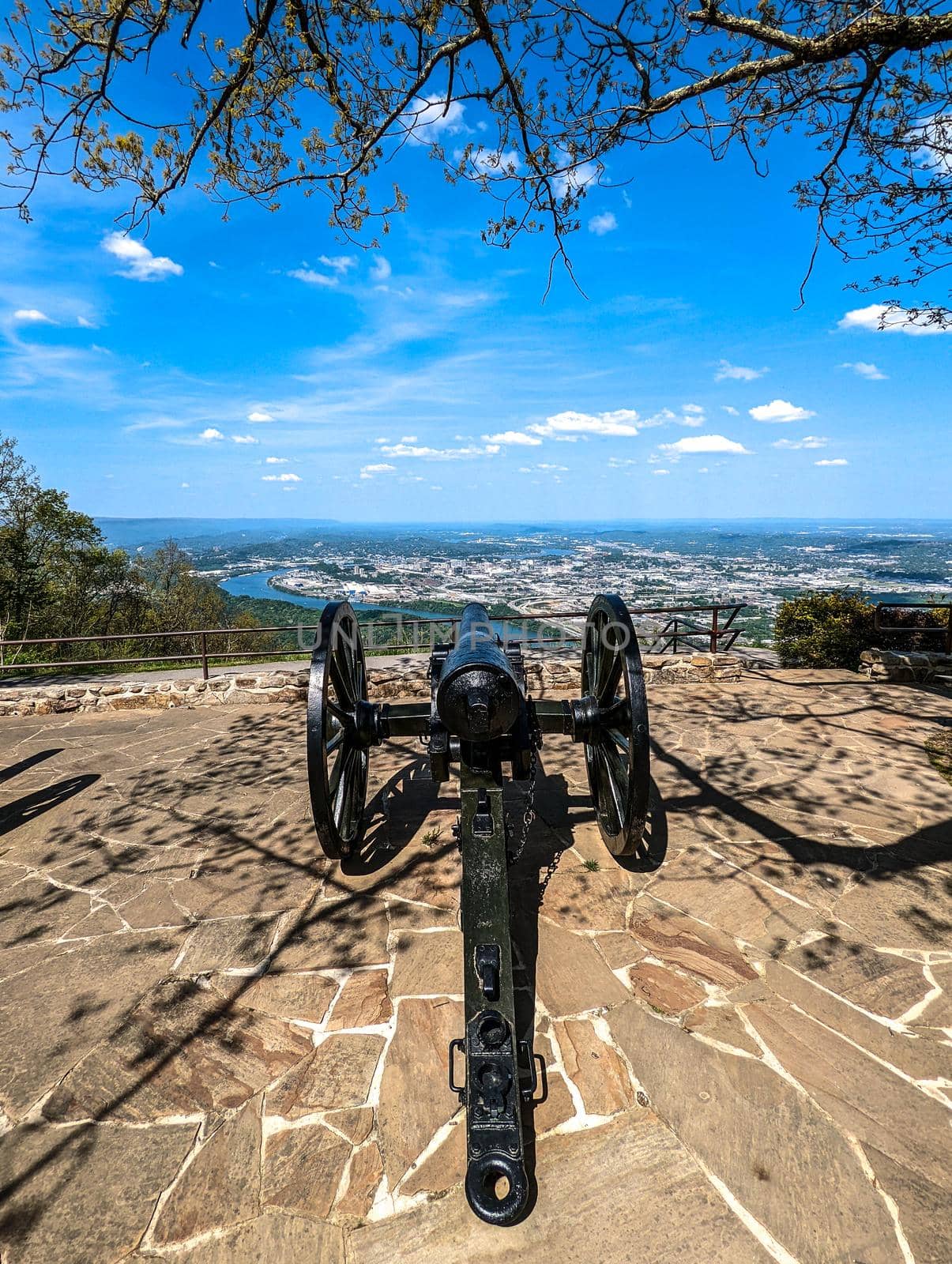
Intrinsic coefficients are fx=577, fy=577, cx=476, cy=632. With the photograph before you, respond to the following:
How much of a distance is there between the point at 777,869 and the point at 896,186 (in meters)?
5.86

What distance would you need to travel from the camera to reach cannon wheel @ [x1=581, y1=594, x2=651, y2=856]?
10.6 feet

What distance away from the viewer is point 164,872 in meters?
3.87

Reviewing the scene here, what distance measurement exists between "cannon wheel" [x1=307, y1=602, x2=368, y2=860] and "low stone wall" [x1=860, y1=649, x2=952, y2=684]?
294 inches

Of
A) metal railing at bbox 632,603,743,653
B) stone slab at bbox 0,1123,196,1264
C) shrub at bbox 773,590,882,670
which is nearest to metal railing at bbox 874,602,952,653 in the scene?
shrub at bbox 773,590,882,670

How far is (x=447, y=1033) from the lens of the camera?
2.53m

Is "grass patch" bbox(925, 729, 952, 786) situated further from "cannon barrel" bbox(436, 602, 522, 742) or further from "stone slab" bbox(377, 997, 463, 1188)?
"stone slab" bbox(377, 997, 463, 1188)

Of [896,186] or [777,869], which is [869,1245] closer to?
[777,869]

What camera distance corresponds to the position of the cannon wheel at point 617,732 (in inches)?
127

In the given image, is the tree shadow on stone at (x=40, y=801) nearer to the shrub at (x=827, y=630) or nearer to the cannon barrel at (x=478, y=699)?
the cannon barrel at (x=478, y=699)

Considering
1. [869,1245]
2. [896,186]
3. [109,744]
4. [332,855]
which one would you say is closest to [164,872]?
[332,855]

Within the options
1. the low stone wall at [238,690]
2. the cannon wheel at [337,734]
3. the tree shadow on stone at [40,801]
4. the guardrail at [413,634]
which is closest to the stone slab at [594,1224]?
the cannon wheel at [337,734]

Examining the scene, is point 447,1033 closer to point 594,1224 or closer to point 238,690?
point 594,1224

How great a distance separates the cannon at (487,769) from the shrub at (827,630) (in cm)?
678

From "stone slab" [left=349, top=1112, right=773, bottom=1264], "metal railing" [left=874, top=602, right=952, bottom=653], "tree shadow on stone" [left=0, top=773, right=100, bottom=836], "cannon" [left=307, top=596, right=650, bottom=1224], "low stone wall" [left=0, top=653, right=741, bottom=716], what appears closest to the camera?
"stone slab" [left=349, top=1112, right=773, bottom=1264]
